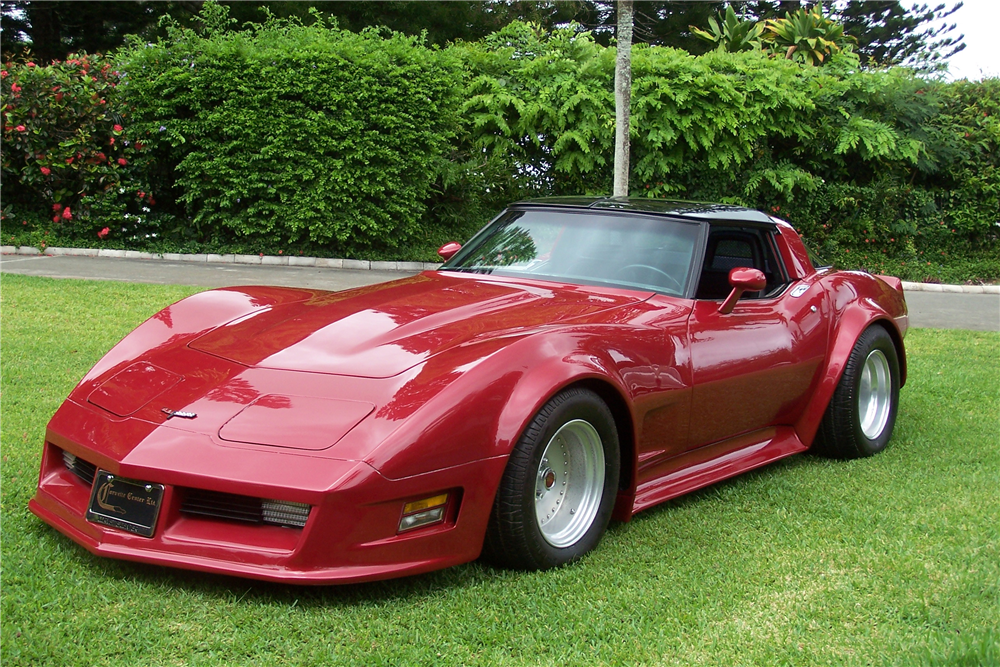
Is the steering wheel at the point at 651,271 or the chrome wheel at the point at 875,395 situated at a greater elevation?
the steering wheel at the point at 651,271

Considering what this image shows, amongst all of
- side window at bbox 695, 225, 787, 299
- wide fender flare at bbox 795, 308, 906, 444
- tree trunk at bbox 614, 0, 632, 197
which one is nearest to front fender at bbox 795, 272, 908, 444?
wide fender flare at bbox 795, 308, 906, 444

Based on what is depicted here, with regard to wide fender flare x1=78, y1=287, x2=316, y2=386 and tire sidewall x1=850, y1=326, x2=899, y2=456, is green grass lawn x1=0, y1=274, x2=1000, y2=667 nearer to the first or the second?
tire sidewall x1=850, y1=326, x2=899, y2=456

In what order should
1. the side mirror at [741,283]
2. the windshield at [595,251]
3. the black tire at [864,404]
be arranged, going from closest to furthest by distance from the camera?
the side mirror at [741,283], the windshield at [595,251], the black tire at [864,404]

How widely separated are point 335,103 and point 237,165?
1411 millimetres

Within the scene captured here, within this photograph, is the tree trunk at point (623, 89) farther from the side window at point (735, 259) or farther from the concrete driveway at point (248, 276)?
the side window at point (735, 259)

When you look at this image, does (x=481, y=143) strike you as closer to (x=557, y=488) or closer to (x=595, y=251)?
(x=595, y=251)

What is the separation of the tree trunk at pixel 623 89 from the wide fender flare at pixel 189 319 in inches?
236

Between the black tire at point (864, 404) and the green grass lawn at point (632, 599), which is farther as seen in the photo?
the black tire at point (864, 404)

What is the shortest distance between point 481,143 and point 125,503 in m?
10.4

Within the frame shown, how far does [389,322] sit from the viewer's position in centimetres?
361

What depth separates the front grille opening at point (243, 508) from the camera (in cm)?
284

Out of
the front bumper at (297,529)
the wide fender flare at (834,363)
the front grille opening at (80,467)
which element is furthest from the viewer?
the wide fender flare at (834,363)

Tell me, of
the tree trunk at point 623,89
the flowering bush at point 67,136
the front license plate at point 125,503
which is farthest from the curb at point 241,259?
the front license plate at point 125,503

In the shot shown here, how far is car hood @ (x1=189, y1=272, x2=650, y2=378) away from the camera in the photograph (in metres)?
3.32
